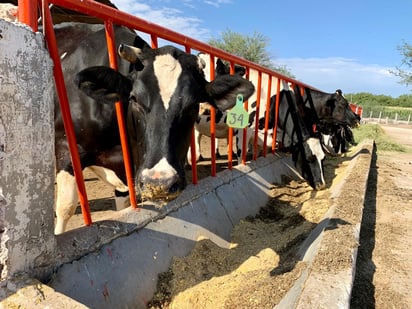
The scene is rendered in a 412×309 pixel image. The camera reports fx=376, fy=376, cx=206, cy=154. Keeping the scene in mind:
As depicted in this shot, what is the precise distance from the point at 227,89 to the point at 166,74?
543 mm

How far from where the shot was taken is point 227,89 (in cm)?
273

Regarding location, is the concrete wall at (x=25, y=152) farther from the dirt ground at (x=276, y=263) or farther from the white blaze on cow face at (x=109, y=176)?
the white blaze on cow face at (x=109, y=176)

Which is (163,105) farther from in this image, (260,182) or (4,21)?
(260,182)

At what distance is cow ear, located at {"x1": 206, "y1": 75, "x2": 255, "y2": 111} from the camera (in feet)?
8.77

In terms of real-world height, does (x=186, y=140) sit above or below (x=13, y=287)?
above

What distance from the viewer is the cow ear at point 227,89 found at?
2672 mm

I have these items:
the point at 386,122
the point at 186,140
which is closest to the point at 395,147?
the point at 186,140

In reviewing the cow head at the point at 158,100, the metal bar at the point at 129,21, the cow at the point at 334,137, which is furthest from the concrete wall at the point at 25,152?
the cow at the point at 334,137

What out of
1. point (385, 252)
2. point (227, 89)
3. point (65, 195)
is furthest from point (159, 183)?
point (385, 252)

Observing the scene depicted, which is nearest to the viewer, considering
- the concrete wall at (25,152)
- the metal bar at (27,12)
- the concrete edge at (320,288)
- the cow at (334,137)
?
the concrete wall at (25,152)

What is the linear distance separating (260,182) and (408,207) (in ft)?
6.92

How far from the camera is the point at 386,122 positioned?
4572 centimetres

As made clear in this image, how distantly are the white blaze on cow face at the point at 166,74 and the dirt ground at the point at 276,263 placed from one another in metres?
1.04

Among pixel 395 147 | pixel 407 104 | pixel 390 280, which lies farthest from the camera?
pixel 407 104
